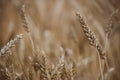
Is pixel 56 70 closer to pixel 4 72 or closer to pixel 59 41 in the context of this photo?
pixel 4 72

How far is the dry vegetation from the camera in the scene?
3.32ft

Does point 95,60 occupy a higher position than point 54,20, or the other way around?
point 54,20

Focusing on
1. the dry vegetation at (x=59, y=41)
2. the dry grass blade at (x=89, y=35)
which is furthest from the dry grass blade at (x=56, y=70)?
the dry grass blade at (x=89, y=35)

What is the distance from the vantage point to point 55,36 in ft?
9.40

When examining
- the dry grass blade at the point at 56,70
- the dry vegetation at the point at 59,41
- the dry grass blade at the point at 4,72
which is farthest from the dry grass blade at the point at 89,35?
the dry grass blade at the point at 4,72

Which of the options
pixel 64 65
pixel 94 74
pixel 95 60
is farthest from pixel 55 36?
pixel 64 65

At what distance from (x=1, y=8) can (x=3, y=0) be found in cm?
9

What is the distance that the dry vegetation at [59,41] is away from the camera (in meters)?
1.01

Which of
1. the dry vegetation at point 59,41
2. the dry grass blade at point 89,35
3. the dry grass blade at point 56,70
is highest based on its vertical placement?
the dry vegetation at point 59,41

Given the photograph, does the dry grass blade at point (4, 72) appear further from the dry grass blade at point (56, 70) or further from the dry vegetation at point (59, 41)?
the dry grass blade at point (56, 70)

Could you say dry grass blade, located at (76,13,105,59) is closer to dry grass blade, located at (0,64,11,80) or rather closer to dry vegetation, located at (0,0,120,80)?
dry vegetation, located at (0,0,120,80)

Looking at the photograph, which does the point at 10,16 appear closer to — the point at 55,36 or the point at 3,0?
the point at 3,0

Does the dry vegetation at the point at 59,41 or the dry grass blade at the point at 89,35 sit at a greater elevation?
the dry vegetation at the point at 59,41

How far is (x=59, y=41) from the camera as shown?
2.66m
